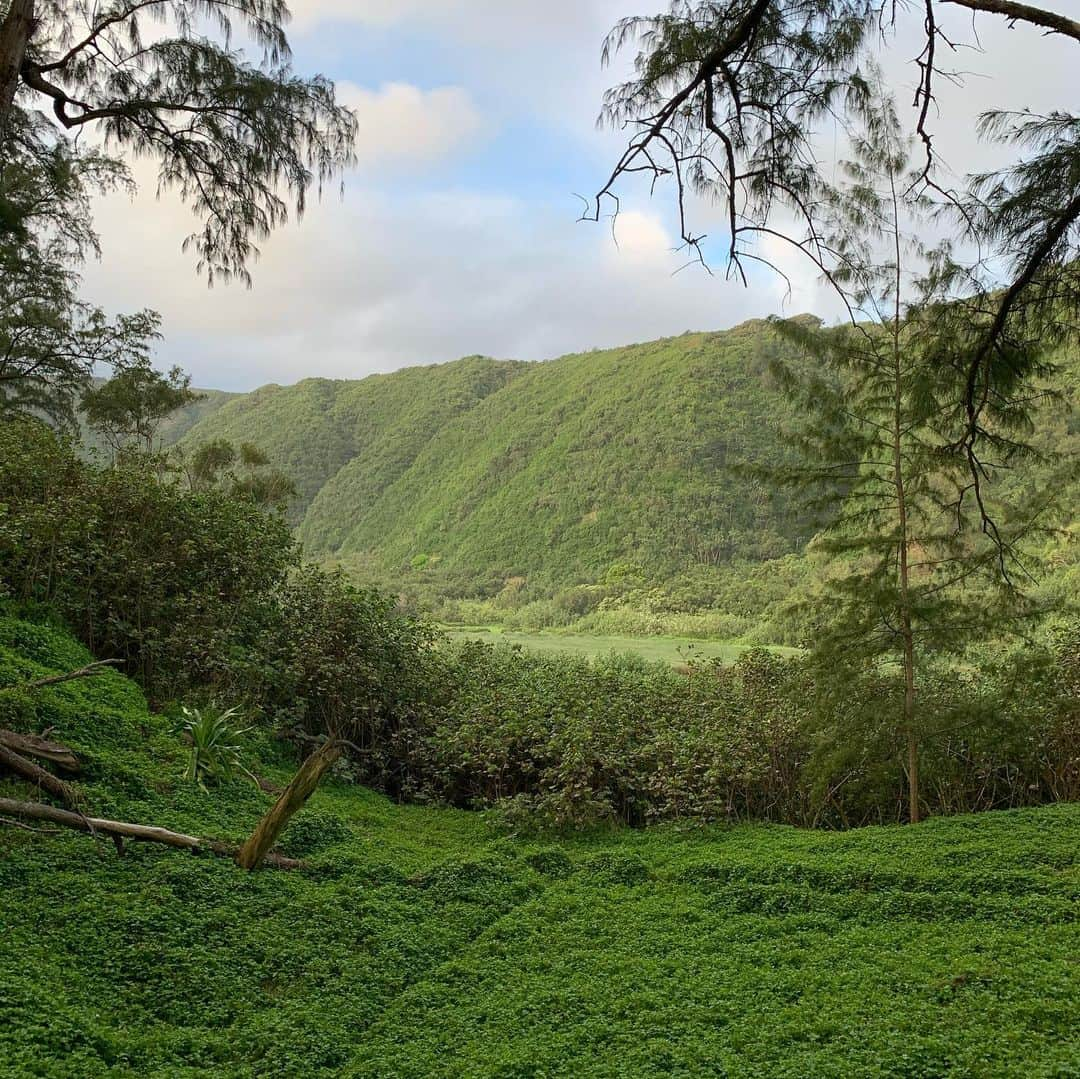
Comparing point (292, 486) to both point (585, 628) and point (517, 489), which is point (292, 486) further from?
point (517, 489)

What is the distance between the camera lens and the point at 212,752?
236 inches

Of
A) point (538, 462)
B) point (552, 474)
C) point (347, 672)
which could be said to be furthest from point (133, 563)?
point (538, 462)

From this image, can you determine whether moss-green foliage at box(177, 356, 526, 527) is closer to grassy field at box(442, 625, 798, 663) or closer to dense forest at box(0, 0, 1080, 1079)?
grassy field at box(442, 625, 798, 663)

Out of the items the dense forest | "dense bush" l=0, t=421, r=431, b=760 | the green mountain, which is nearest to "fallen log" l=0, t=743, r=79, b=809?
the dense forest

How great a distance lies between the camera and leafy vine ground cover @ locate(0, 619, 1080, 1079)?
2770 mm

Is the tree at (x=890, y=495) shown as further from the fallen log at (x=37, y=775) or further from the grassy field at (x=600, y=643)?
the grassy field at (x=600, y=643)

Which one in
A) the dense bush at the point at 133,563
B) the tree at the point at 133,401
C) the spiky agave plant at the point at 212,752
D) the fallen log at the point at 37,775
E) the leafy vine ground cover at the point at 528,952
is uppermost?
the tree at the point at 133,401

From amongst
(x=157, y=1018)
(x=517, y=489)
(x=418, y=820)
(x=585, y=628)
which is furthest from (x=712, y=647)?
(x=517, y=489)

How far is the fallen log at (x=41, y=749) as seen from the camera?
4695 millimetres

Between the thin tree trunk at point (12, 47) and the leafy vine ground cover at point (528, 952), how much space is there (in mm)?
3273

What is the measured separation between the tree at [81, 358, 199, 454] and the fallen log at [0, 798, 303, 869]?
15652 mm

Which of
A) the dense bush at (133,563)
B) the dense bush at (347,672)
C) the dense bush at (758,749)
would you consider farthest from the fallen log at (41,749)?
the dense bush at (758,749)

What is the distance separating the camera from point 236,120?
5.59 meters

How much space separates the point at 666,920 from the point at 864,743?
2430 mm
